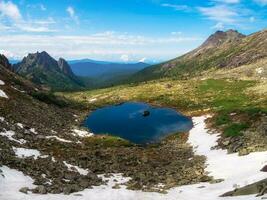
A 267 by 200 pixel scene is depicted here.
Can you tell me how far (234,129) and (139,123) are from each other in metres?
48.7

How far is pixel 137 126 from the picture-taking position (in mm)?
117812

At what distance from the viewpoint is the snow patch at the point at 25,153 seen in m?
56.1

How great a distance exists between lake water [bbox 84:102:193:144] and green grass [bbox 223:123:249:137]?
63.0 feet

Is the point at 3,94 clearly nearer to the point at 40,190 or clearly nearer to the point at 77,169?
the point at 77,169

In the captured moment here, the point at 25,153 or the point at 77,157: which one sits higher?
the point at 25,153

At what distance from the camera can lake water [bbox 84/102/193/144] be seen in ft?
333

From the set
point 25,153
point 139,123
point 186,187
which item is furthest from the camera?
point 139,123

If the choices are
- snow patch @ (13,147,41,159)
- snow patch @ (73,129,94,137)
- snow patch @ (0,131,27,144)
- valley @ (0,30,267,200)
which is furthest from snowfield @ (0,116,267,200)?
snow patch @ (73,129,94,137)

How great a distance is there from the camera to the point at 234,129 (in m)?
77.9

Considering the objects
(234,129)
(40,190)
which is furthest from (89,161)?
(234,129)

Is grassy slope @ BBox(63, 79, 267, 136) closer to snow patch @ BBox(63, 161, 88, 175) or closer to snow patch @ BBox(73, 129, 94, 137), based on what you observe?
snow patch @ BBox(73, 129, 94, 137)

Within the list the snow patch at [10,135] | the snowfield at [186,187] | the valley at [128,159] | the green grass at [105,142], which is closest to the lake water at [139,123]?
the valley at [128,159]

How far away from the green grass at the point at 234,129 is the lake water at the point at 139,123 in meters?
19.2

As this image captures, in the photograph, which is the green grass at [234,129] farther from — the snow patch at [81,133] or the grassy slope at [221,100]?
the snow patch at [81,133]
